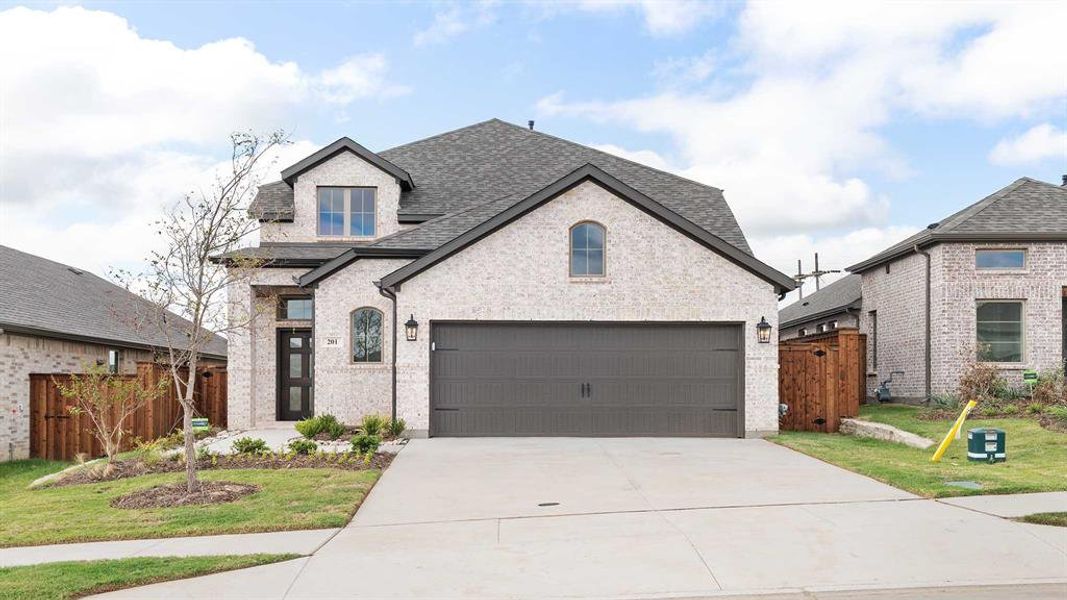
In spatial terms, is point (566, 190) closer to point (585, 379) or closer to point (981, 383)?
point (585, 379)

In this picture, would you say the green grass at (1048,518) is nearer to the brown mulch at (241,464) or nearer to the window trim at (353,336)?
the brown mulch at (241,464)

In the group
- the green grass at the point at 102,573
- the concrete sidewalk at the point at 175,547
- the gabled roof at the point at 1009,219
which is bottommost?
the concrete sidewalk at the point at 175,547

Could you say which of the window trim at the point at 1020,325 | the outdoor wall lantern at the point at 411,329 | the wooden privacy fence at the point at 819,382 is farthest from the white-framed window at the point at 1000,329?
the outdoor wall lantern at the point at 411,329

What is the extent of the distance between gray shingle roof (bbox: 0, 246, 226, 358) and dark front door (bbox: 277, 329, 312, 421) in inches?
92.8

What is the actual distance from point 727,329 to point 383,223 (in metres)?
9.03

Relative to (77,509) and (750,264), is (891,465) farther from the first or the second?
(77,509)

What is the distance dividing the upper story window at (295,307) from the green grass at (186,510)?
7.87 meters

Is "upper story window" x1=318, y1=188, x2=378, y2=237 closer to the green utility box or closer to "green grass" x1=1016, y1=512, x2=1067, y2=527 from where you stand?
the green utility box

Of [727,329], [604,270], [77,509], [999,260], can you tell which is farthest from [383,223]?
[999,260]

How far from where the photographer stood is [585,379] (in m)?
17.1

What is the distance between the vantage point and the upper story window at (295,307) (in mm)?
20438

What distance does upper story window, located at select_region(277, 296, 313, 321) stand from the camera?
2044cm

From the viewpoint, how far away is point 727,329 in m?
17.2

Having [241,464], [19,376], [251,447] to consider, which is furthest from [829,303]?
[19,376]
